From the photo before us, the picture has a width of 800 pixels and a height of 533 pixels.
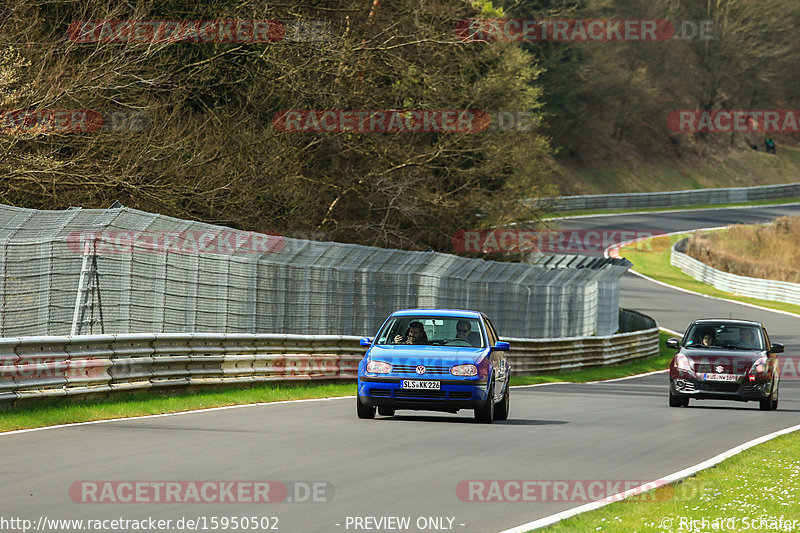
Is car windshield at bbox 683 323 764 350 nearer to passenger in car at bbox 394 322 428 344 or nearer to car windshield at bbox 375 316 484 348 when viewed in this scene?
car windshield at bbox 375 316 484 348

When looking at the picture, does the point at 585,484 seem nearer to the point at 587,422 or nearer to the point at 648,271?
the point at 587,422

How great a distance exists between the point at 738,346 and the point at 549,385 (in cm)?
714

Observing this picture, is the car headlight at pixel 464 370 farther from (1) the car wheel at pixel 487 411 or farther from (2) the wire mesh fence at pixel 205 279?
(2) the wire mesh fence at pixel 205 279

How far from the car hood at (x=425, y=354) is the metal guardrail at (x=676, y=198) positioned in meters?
63.6

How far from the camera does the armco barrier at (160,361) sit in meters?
14.5

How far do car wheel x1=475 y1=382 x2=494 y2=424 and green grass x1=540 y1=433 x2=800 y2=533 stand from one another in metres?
4.50

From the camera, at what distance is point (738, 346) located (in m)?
21.9

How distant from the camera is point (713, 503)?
9359 millimetres

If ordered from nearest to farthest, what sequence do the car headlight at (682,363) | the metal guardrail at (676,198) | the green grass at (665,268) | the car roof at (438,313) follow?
the car roof at (438,313), the car headlight at (682,363), the green grass at (665,268), the metal guardrail at (676,198)

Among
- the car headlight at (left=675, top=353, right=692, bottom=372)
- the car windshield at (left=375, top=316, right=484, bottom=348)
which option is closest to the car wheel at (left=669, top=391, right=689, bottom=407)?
the car headlight at (left=675, top=353, right=692, bottom=372)

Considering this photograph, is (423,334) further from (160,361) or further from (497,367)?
(160,361)

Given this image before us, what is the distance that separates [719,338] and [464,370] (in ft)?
26.5

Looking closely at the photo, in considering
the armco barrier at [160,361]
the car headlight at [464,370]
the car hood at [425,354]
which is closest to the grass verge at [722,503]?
the car headlight at [464,370]

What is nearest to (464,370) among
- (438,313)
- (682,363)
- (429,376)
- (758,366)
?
(429,376)
